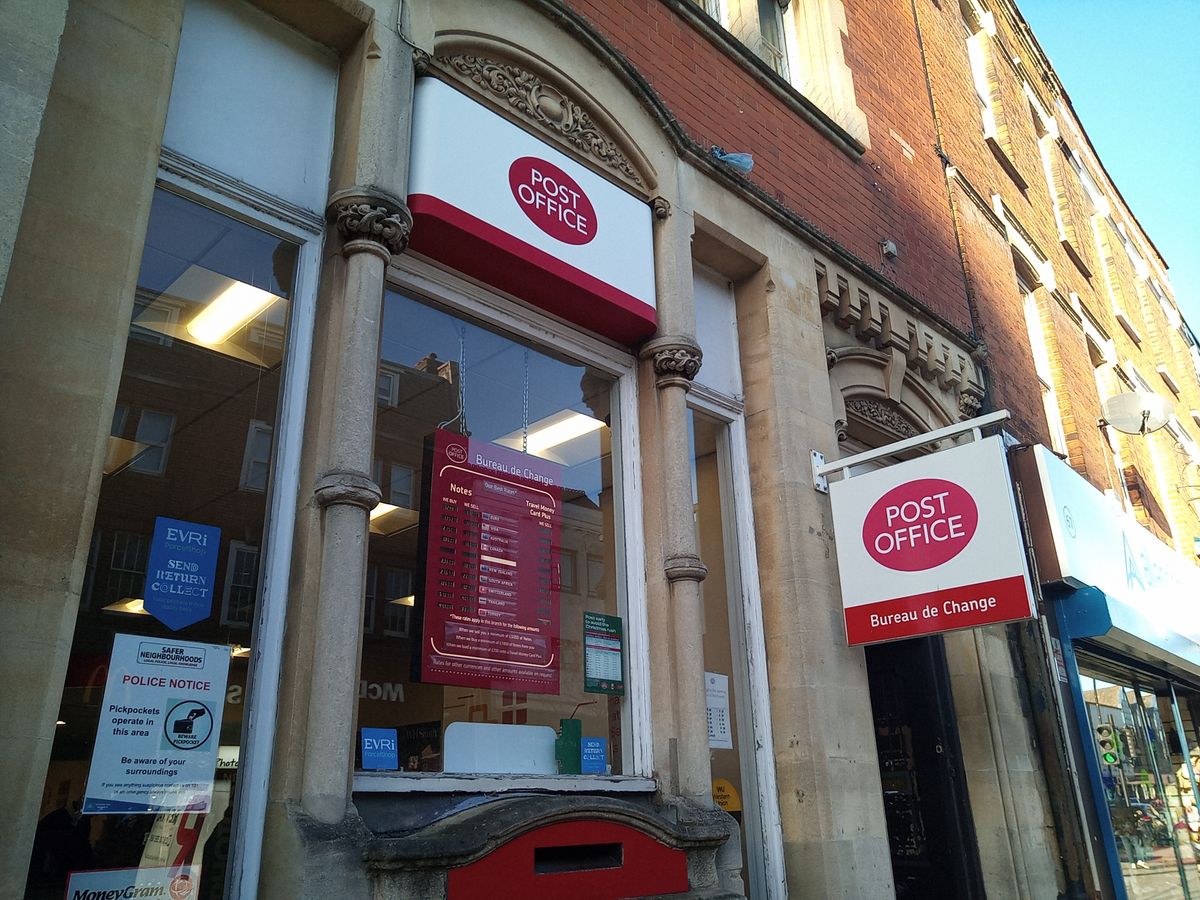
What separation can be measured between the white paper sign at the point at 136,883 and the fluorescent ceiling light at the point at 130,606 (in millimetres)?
847

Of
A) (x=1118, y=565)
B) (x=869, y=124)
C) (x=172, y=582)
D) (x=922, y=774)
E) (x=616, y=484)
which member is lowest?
(x=922, y=774)

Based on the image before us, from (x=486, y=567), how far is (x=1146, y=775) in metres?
9.13

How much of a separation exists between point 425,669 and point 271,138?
255 centimetres

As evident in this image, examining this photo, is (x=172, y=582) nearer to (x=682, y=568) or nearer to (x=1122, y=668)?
(x=682, y=568)

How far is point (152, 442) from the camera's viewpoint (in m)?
3.69

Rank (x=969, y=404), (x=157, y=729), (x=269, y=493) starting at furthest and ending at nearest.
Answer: (x=969, y=404), (x=269, y=493), (x=157, y=729)

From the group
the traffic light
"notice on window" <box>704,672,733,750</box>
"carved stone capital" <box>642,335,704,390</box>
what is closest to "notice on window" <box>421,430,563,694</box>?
"carved stone capital" <box>642,335,704,390</box>

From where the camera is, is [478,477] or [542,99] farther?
[542,99]

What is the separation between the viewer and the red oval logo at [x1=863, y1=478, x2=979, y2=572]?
221 inches

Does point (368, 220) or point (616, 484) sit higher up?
point (368, 220)

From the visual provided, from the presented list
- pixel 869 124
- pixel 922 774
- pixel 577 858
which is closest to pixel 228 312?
pixel 577 858

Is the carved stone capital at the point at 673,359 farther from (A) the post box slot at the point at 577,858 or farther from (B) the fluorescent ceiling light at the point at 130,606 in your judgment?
(B) the fluorescent ceiling light at the point at 130,606

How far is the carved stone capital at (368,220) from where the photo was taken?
421cm

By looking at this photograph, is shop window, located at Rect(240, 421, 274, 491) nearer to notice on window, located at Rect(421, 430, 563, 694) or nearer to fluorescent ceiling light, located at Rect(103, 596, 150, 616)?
fluorescent ceiling light, located at Rect(103, 596, 150, 616)
